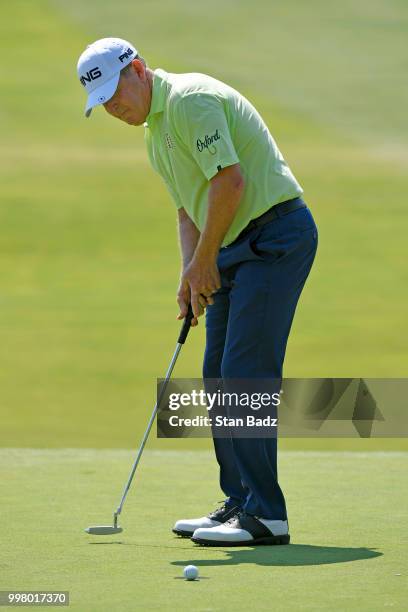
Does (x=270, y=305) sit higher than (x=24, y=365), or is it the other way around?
(x=24, y=365)

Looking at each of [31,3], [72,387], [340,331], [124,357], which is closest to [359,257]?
[340,331]

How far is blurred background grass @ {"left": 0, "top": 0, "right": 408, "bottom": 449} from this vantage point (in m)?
9.61

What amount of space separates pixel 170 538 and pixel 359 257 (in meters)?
9.13

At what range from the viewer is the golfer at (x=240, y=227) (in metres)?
4.16

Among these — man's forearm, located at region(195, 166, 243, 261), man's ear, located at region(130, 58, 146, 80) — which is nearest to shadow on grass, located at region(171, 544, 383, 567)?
man's forearm, located at region(195, 166, 243, 261)

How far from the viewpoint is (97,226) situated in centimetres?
1441

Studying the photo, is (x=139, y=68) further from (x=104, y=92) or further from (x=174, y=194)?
(x=174, y=194)

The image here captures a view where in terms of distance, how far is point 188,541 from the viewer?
429cm

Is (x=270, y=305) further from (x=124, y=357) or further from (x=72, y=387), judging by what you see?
(x=124, y=357)

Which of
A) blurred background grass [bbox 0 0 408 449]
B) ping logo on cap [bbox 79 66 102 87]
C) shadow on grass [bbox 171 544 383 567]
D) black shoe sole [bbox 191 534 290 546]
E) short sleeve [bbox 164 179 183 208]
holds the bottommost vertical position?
shadow on grass [bbox 171 544 383 567]

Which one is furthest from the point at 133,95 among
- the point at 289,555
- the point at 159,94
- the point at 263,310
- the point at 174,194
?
the point at 289,555

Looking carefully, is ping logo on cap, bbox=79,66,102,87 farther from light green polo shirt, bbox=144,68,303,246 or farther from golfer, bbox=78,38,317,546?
light green polo shirt, bbox=144,68,303,246

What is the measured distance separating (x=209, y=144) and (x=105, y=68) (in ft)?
1.34

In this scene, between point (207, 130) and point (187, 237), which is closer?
point (207, 130)
